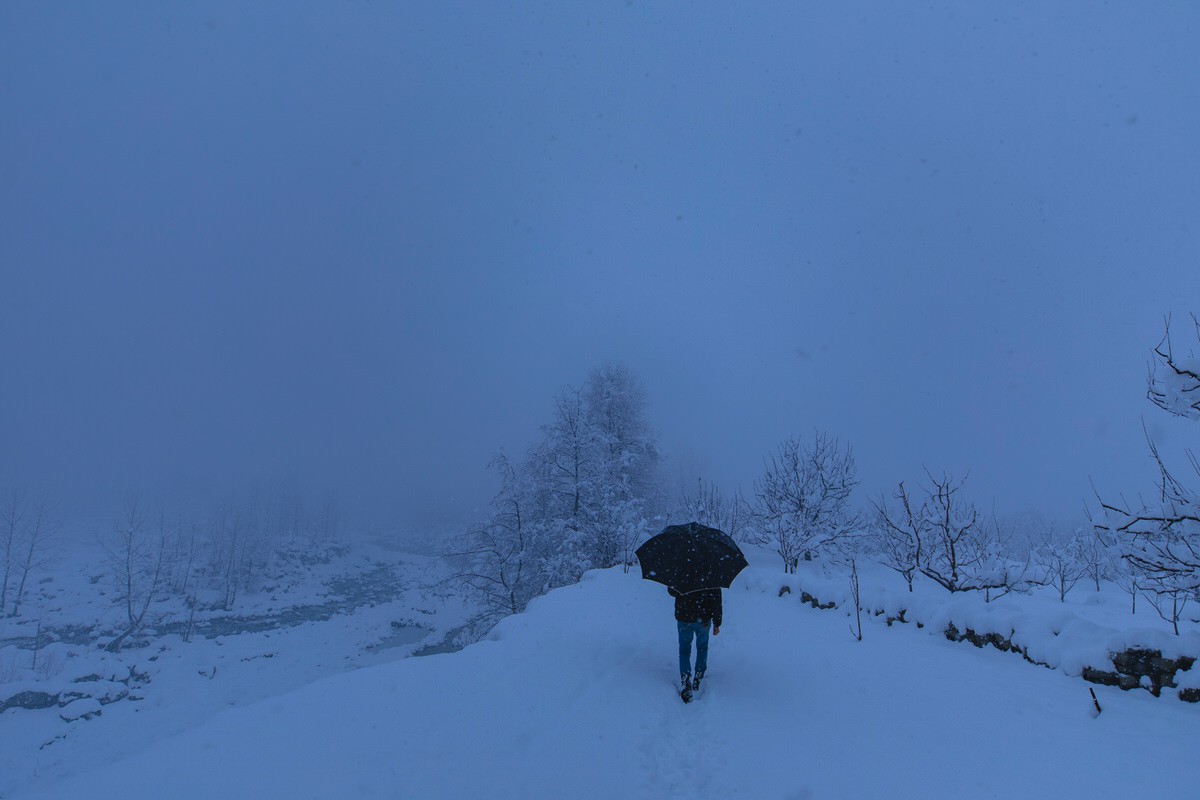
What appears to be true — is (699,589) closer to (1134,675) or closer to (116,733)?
(1134,675)

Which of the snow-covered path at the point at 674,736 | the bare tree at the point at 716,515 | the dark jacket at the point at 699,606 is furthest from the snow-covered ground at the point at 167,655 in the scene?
the dark jacket at the point at 699,606

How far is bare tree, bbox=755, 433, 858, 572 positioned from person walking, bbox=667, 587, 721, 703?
11.5 meters

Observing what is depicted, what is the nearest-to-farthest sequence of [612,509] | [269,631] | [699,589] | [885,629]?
[699,589], [885,629], [612,509], [269,631]

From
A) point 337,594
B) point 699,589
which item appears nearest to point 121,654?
point 337,594

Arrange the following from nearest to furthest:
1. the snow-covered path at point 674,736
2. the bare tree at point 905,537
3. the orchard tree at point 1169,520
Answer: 1. the snow-covered path at point 674,736
2. the orchard tree at point 1169,520
3. the bare tree at point 905,537

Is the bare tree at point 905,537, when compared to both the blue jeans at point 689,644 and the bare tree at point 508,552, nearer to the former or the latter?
the blue jeans at point 689,644

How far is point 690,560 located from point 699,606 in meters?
0.53

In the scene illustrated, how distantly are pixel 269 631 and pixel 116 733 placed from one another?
15.2m

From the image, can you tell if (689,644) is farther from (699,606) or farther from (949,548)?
(949,548)

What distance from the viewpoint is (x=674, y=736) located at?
5066mm

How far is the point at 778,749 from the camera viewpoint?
180 inches

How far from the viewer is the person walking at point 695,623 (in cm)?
604

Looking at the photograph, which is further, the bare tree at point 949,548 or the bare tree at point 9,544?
the bare tree at point 9,544

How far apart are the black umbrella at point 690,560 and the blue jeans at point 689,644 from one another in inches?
17.0
